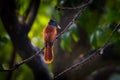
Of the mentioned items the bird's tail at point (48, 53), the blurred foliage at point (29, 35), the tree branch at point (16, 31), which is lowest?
the blurred foliage at point (29, 35)

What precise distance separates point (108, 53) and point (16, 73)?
0.97m

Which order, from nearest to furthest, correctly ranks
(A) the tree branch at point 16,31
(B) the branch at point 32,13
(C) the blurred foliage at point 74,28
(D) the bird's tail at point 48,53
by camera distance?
(D) the bird's tail at point 48,53, (C) the blurred foliage at point 74,28, (A) the tree branch at point 16,31, (B) the branch at point 32,13

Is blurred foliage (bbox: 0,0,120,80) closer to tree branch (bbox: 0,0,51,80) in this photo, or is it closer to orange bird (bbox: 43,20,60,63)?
tree branch (bbox: 0,0,51,80)

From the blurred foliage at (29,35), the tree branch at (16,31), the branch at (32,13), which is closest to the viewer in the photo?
the tree branch at (16,31)

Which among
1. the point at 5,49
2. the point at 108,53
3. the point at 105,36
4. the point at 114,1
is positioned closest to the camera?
the point at 105,36

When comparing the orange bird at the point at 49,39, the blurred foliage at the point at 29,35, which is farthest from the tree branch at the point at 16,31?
the orange bird at the point at 49,39

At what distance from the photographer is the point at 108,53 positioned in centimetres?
366

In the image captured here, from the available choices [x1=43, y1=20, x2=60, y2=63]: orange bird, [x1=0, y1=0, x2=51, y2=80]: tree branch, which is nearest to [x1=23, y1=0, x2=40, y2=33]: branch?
[x1=0, y1=0, x2=51, y2=80]: tree branch

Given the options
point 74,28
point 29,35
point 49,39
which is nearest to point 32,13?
point 74,28

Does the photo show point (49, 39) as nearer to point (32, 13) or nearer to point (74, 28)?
point (74, 28)

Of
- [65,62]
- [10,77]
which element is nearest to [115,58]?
[65,62]

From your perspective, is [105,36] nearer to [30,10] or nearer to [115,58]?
[115,58]

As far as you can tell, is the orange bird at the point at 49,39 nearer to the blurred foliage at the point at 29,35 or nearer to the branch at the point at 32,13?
the branch at the point at 32,13

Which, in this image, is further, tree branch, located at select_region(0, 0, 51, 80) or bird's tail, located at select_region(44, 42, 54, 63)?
tree branch, located at select_region(0, 0, 51, 80)
